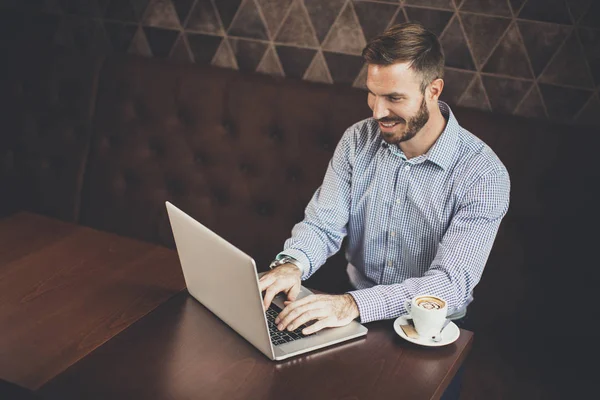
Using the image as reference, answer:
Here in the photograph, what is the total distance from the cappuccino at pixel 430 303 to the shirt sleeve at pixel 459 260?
71 mm

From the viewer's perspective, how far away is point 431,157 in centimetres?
156

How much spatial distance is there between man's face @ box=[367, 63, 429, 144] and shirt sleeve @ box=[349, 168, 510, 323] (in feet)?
0.64

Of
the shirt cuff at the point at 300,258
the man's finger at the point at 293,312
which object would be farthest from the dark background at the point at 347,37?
the man's finger at the point at 293,312

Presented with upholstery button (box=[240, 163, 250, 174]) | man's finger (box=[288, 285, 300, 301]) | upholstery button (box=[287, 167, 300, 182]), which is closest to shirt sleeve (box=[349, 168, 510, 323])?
man's finger (box=[288, 285, 300, 301])

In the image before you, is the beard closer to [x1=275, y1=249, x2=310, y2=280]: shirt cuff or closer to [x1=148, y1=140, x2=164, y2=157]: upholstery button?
[x1=275, y1=249, x2=310, y2=280]: shirt cuff

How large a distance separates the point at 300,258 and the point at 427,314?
1.40 ft

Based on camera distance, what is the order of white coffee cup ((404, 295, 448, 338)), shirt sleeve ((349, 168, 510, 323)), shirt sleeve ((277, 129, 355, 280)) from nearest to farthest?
white coffee cup ((404, 295, 448, 338))
shirt sleeve ((349, 168, 510, 323))
shirt sleeve ((277, 129, 355, 280))

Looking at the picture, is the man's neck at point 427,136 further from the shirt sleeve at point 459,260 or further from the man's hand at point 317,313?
the man's hand at point 317,313

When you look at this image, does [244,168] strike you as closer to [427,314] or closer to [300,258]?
[300,258]

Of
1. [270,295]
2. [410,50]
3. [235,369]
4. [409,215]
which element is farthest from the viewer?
[409,215]

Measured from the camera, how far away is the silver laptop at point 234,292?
1149 mm

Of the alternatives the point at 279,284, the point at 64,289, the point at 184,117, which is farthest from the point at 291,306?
the point at 184,117

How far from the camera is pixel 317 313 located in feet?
4.15

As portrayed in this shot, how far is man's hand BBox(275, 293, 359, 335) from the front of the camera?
1.25m
